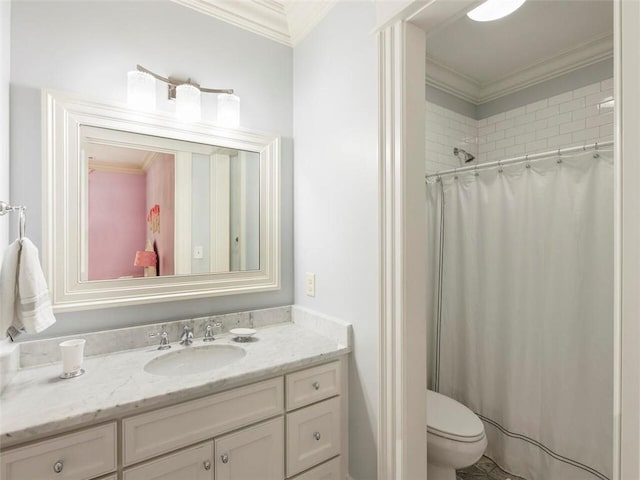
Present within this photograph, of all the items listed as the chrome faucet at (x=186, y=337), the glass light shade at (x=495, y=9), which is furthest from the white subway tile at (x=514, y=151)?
the chrome faucet at (x=186, y=337)

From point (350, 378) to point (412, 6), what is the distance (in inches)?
60.3

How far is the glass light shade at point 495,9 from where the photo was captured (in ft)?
5.30

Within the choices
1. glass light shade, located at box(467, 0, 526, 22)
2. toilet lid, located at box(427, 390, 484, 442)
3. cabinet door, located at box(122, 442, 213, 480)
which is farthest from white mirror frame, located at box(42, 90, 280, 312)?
glass light shade, located at box(467, 0, 526, 22)

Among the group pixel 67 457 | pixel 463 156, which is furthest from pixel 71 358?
pixel 463 156

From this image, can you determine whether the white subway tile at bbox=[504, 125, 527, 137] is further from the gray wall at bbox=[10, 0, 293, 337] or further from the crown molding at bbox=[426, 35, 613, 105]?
the gray wall at bbox=[10, 0, 293, 337]

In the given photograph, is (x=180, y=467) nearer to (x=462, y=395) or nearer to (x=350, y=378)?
(x=350, y=378)

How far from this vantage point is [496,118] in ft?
8.76

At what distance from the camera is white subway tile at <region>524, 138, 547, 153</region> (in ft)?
7.93

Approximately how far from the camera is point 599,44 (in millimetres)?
2082

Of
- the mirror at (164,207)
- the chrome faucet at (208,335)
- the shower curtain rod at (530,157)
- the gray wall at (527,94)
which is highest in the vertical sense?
the gray wall at (527,94)

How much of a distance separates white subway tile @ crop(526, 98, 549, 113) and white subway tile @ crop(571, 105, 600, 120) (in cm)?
21

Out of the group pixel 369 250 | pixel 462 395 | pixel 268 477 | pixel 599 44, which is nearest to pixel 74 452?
pixel 268 477

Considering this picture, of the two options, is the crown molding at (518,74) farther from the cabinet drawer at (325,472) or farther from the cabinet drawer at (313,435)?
the cabinet drawer at (325,472)

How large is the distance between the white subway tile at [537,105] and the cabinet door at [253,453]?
8.98 ft
